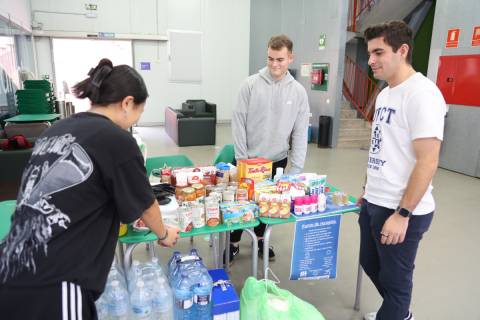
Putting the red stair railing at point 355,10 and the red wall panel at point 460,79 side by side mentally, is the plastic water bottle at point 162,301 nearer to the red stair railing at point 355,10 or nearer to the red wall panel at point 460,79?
the red wall panel at point 460,79

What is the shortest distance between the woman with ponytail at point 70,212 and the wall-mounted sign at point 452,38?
5836 mm

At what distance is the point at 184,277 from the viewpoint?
1.61 m

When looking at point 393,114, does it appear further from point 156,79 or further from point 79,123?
point 156,79

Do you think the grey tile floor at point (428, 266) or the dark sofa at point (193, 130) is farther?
the dark sofa at point (193, 130)

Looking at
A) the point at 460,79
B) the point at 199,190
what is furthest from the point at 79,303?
the point at 460,79

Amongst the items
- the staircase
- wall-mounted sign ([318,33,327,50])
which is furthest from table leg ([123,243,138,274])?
wall-mounted sign ([318,33,327,50])

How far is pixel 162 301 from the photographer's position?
155 cm

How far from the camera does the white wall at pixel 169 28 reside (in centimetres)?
877

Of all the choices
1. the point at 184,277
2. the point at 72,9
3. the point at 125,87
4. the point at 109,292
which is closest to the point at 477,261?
the point at 184,277

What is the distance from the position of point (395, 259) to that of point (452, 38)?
5.16 m

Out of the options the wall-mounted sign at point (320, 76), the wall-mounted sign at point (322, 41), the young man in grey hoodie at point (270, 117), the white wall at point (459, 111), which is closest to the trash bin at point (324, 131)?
the wall-mounted sign at point (320, 76)

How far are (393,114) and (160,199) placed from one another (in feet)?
3.86

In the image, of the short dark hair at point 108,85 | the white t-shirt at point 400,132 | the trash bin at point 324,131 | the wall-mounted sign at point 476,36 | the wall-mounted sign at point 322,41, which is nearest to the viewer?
the short dark hair at point 108,85

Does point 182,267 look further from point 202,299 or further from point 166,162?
point 166,162
